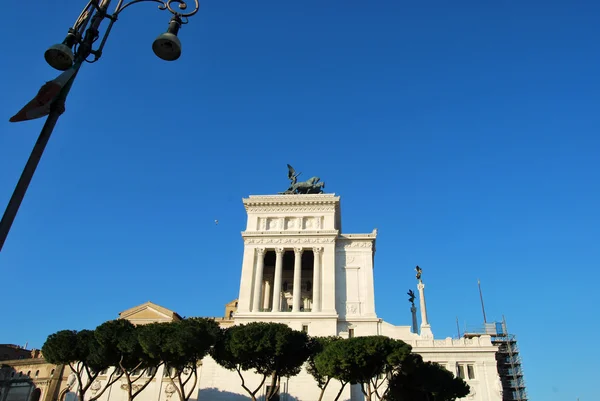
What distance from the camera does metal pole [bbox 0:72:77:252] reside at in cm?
811

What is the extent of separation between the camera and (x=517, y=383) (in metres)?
79.3

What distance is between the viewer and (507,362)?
8200 centimetres

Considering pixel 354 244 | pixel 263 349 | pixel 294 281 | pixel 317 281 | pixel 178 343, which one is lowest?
pixel 178 343

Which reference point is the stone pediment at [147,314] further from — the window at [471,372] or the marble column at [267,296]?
the window at [471,372]

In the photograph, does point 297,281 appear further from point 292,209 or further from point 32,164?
point 32,164

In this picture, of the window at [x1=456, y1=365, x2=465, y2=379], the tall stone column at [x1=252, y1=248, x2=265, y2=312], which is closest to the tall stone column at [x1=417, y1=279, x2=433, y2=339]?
the window at [x1=456, y1=365, x2=465, y2=379]

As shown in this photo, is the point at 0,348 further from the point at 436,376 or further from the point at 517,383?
the point at 517,383

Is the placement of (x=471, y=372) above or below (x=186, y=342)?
above

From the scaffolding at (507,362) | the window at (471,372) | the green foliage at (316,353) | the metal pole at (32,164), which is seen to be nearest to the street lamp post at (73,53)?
the metal pole at (32,164)

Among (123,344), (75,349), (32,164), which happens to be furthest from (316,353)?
(32,164)

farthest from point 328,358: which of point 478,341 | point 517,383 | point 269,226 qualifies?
point 517,383

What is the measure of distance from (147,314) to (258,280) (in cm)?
1441

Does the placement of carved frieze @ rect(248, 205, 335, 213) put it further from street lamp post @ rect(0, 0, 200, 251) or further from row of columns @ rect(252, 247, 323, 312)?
street lamp post @ rect(0, 0, 200, 251)

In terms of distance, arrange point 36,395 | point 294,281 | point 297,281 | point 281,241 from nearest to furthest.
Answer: point 297,281 → point 36,395 → point 294,281 → point 281,241
